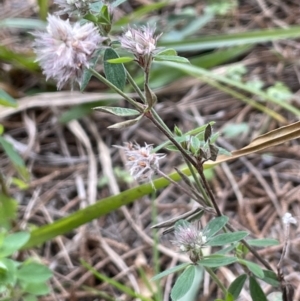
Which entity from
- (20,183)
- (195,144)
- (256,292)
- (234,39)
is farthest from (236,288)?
(234,39)

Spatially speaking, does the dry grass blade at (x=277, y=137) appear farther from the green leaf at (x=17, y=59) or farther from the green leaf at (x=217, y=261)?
the green leaf at (x=17, y=59)

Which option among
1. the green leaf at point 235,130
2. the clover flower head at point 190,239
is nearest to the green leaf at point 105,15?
the clover flower head at point 190,239

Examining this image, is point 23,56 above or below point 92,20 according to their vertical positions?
below

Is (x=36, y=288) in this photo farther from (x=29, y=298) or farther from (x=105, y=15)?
(x=105, y=15)

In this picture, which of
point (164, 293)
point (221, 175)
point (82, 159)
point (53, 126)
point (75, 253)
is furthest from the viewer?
point (53, 126)

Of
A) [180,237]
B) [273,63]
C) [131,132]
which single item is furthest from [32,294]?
[273,63]

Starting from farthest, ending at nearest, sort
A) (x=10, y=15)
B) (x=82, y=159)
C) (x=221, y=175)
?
(x=10, y=15) < (x=82, y=159) < (x=221, y=175)

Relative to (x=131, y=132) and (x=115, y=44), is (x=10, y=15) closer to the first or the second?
(x=131, y=132)
